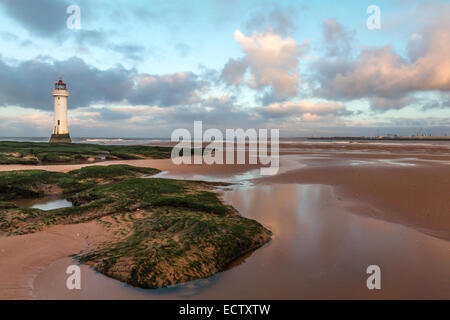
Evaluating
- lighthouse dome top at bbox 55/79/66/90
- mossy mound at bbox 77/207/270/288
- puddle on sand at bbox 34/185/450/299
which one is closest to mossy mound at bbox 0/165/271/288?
mossy mound at bbox 77/207/270/288

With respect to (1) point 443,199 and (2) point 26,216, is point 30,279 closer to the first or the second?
(2) point 26,216

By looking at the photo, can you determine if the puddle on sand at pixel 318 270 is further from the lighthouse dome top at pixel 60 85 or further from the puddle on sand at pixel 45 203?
the lighthouse dome top at pixel 60 85

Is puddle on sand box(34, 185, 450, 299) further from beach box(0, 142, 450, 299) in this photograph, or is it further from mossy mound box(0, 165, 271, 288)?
mossy mound box(0, 165, 271, 288)

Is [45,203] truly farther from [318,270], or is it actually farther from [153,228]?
[318,270]

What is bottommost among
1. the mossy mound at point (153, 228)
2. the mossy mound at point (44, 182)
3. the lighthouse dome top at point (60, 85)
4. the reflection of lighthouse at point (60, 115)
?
the mossy mound at point (153, 228)

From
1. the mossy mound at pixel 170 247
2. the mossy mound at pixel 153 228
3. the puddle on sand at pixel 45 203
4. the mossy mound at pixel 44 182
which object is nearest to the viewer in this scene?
the mossy mound at pixel 170 247

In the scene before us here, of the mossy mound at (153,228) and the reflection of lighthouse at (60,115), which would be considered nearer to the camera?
the mossy mound at (153,228)

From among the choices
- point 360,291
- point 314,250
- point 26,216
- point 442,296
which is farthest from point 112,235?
point 442,296

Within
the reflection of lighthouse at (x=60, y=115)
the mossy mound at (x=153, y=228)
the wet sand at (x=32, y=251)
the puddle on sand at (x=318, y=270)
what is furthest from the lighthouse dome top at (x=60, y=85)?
the puddle on sand at (x=318, y=270)
